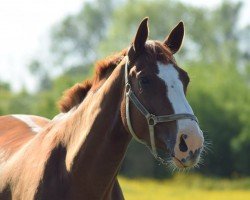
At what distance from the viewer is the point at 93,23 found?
10350 cm

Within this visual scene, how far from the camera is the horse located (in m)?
5.61

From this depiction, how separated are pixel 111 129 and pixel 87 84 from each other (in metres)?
0.72

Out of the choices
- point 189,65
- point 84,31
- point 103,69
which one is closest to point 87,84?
point 103,69

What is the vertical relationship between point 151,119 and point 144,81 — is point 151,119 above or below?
below

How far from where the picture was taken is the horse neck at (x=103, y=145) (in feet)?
19.9

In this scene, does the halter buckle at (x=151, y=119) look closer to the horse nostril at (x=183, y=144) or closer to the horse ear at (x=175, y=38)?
the horse nostril at (x=183, y=144)

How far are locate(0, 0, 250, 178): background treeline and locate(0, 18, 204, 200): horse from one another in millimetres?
878

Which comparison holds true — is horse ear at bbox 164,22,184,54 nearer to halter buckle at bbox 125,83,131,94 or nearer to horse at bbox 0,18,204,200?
horse at bbox 0,18,204,200

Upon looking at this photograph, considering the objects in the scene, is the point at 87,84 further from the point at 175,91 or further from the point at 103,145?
the point at 175,91

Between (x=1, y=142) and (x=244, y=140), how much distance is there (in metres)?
32.9

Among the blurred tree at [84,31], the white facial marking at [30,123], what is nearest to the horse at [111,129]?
the white facial marking at [30,123]

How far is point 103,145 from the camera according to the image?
609cm

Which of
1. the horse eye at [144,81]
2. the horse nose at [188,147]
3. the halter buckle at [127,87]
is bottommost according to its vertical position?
the horse nose at [188,147]

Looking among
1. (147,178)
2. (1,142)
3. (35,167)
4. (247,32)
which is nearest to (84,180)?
(35,167)
